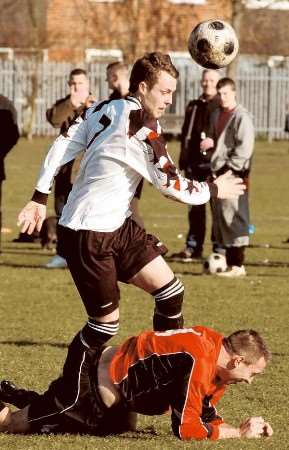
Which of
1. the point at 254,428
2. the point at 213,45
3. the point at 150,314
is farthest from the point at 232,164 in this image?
the point at 254,428

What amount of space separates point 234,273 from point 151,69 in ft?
23.2

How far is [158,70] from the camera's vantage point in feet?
24.7

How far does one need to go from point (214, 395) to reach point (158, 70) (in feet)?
6.32

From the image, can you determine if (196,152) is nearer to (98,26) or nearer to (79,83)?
(79,83)

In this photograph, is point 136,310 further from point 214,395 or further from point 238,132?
point 214,395

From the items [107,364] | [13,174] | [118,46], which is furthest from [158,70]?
[118,46]

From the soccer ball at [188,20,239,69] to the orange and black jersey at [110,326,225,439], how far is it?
11.9 ft

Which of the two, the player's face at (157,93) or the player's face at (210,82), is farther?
the player's face at (210,82)

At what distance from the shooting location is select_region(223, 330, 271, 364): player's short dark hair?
22.3 ft

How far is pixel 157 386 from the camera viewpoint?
6.81 metres

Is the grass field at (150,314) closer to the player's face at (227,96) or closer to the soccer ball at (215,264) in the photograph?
the soccer ball at (215,264)

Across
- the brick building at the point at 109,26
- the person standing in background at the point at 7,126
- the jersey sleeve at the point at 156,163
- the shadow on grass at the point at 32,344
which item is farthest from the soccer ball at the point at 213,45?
the brick building at the point at 109,26

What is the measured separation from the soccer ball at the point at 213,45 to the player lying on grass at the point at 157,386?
363 centimetres

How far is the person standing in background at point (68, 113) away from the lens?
14.2 m
